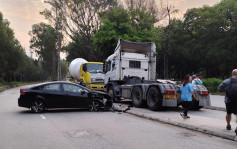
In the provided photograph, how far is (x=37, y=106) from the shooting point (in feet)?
37.7

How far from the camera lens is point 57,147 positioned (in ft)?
19.1

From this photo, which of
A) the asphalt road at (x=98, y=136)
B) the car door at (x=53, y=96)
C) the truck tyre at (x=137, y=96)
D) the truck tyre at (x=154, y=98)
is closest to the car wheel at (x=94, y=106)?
the car door at (x=53, y=96)

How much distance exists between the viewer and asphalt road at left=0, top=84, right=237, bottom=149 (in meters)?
6.00

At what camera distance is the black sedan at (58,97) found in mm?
11422

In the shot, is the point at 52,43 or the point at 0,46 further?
the point at 52,43

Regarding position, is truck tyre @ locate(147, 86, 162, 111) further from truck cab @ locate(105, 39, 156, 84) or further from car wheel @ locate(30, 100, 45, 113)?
car wheel @ locate(30, 100, 45, 113)

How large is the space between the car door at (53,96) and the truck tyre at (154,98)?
13.6 feet

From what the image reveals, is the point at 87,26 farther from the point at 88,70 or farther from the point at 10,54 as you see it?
the point at 10,54

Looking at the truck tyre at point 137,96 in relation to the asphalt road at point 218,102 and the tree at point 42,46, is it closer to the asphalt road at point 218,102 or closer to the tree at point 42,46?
the asphalt road at point 218,102

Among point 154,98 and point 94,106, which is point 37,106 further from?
point 154,98

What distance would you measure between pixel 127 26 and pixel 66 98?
19395mm

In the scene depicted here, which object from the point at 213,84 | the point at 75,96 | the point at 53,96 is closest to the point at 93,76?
the point at 75,96

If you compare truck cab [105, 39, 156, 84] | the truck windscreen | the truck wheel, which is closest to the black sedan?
truck cab [105, 39, 156, 84]

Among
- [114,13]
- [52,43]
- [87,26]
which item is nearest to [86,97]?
[114,13]
